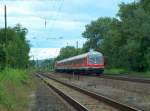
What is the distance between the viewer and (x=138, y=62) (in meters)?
81.7

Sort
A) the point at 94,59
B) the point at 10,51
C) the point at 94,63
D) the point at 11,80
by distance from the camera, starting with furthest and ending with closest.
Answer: the point at 10,51 → the point at 94,59 → the point at 94,63 → the point at 11,80

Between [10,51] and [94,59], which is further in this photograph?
[10,51]

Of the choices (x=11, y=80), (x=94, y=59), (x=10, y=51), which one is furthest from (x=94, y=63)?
(x=11, y=80)

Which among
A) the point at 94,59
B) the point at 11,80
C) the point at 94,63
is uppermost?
the point at 94,59

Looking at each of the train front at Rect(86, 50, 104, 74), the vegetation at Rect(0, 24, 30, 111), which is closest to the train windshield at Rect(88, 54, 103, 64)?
the train front at Rect(86, 50, 104, 74)

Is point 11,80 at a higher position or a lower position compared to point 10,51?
lower

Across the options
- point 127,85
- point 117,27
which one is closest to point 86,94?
point 127,85

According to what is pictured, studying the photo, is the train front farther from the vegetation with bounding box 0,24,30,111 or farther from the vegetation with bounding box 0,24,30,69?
the vegetation with bounding box 0,24,30,69

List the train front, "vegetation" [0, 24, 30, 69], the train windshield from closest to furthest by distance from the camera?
"vegetation" [0, 24, 30, 69] → the train front → the train windshield

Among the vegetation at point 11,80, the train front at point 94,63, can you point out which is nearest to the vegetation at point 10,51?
the vegetation at point 11,80

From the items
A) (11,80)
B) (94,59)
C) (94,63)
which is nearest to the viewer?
(11,80)

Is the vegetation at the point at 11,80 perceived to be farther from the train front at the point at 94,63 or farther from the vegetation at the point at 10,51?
the train front at the point at 94,63

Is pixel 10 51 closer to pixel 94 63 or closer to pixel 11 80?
pixel 94 63

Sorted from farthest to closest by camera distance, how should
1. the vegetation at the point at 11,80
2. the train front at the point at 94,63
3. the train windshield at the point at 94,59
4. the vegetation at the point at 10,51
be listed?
the train windshield at the point at 94,59 < the train front at the point at 94,63 < the vegetation at the point at 10,51 < the vegetation at the point at 11,80
